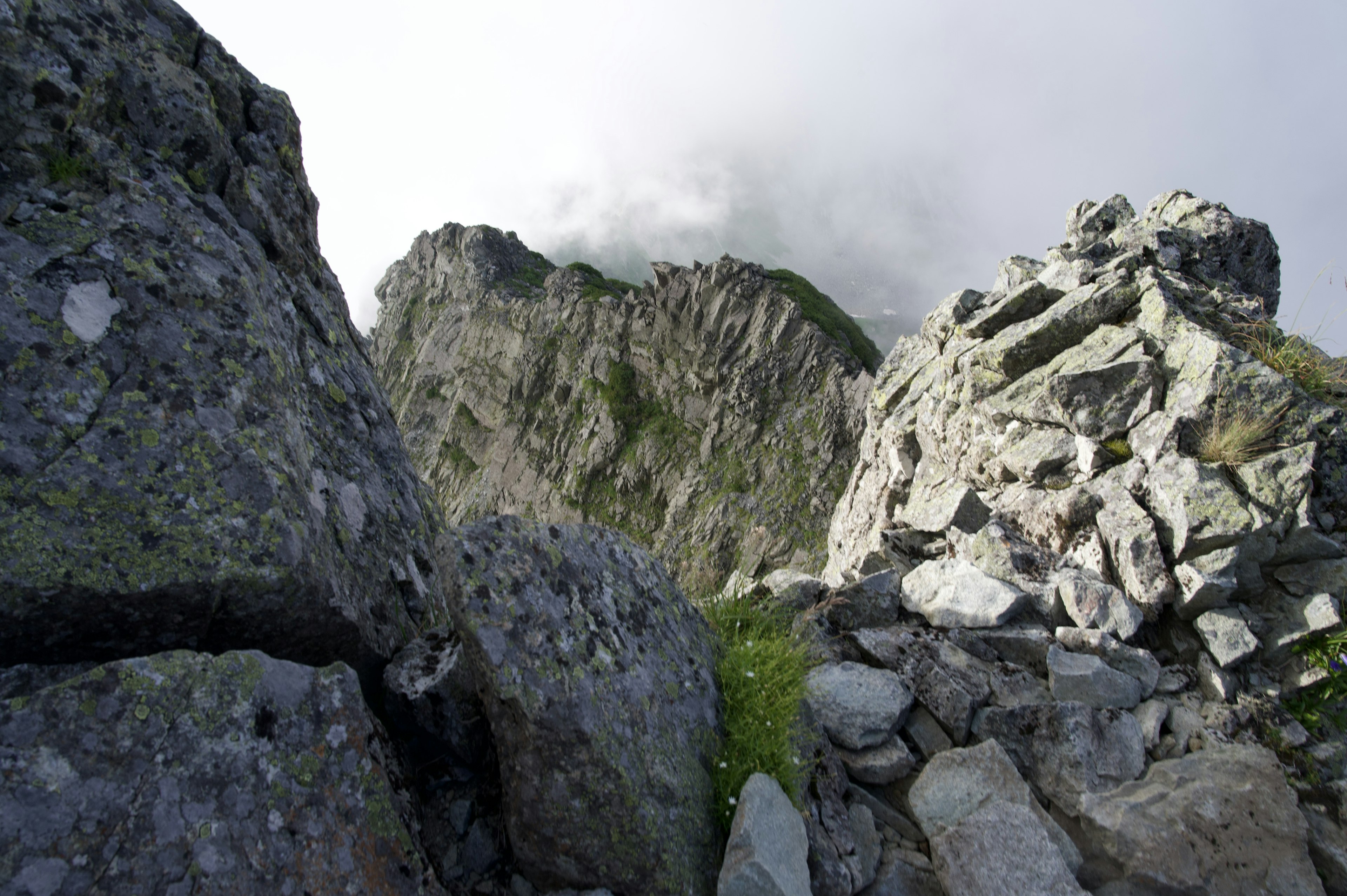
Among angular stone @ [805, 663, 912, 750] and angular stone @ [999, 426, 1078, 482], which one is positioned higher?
angular stone @ [999, 426, 1078, 482]

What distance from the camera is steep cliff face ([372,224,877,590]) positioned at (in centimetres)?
6762

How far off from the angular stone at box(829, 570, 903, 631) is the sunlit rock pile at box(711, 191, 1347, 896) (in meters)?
0.04

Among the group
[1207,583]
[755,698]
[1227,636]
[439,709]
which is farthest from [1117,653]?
[439,709]

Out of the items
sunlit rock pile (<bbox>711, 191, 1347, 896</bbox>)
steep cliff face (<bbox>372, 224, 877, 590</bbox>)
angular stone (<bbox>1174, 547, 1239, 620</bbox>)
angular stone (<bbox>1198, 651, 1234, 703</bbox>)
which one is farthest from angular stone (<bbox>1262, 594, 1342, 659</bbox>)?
steep cliff face (<bbox>372, 224, 877, 590</bbox>)

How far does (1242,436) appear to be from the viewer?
8.37 metres

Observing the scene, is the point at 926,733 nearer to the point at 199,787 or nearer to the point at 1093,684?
the point at 1093,684

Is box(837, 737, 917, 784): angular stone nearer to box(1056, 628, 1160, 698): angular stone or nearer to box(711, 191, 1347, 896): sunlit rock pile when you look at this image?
box(711, 191, 1347, 896): sunlit rock pile

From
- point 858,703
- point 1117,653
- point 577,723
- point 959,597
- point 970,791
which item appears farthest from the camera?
point 959,597

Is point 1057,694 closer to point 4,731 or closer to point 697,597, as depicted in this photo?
point 697,597

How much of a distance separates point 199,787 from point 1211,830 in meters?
7.56

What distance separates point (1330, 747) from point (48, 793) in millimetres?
10551

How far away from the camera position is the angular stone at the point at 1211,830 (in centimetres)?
482

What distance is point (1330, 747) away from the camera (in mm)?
6238

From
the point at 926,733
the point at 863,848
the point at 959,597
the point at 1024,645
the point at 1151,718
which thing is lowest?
the point at 863,848
